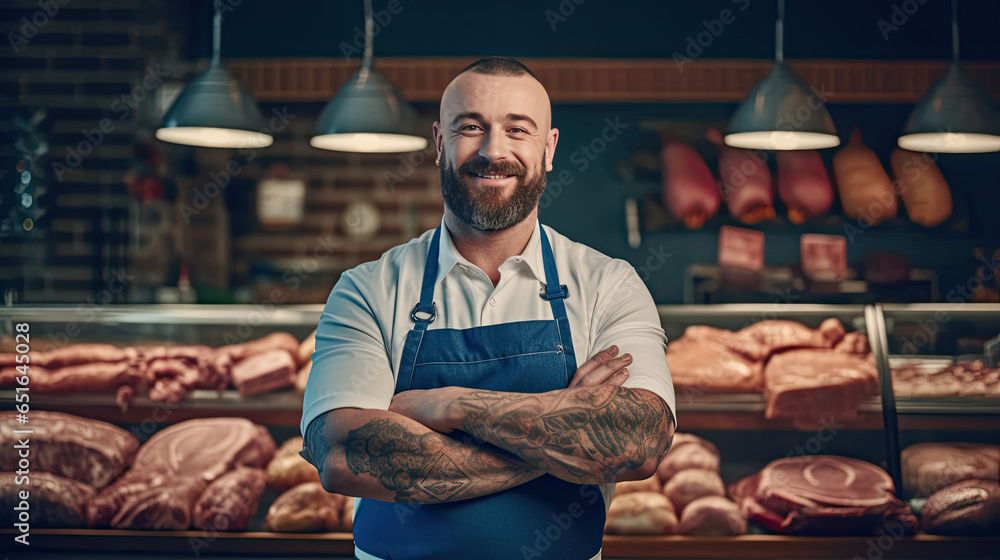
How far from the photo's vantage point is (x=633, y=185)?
414 centimetres

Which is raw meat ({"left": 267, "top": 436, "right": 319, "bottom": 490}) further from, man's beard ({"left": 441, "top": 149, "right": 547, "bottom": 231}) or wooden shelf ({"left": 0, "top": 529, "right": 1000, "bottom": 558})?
man's beard ({"left": 441, "top": 149, "right": 547, "bottom": 231})

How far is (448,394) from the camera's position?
4.66ft

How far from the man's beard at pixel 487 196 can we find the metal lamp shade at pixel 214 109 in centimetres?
177

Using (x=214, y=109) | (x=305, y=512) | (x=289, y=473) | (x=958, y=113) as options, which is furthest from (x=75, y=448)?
(x=958, y=113)

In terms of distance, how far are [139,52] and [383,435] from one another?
151 inches

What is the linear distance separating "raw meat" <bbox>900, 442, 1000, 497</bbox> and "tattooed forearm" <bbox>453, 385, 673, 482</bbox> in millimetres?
1901

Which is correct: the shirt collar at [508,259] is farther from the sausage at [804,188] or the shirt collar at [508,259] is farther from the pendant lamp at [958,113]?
the sausage at [804,188]

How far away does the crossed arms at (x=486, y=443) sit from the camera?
4.42ft

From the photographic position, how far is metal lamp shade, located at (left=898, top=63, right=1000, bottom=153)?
2977mm

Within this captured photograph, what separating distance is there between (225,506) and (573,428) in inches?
73.5

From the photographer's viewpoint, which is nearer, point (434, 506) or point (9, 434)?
point (434, 506)

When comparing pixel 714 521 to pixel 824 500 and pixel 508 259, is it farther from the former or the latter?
pixel 508 259

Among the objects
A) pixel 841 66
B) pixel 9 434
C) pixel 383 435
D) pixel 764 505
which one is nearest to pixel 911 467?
pixel 764 505

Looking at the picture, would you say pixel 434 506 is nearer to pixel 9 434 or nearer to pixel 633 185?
pixel 9 434
